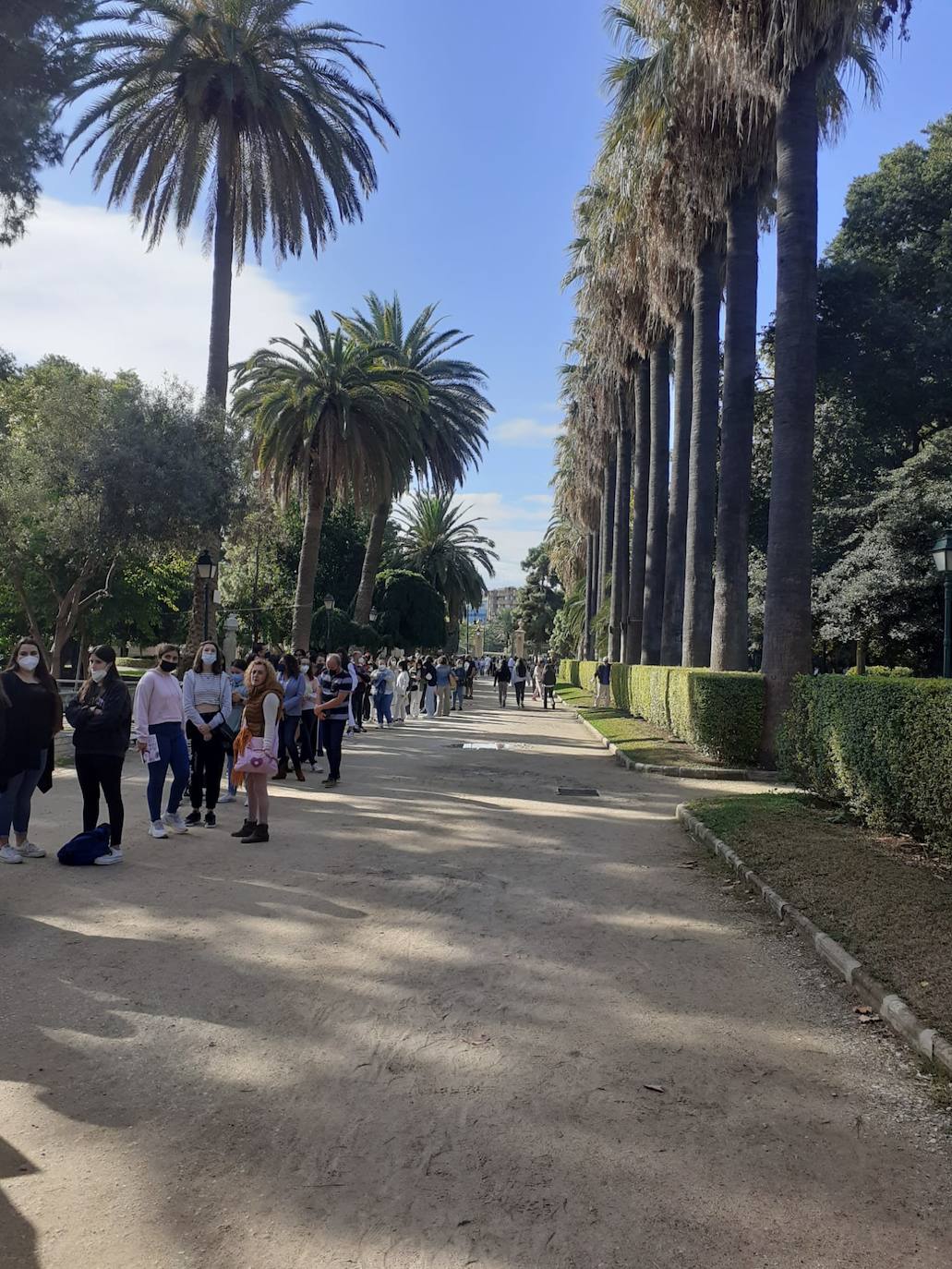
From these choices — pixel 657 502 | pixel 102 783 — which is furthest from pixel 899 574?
pixel 102 783

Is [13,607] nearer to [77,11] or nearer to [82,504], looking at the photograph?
[82,504]

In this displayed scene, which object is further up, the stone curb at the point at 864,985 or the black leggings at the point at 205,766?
the black leggings at the point at 205,766

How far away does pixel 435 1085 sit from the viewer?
3.95 meters

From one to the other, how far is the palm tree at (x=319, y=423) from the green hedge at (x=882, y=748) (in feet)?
64.2

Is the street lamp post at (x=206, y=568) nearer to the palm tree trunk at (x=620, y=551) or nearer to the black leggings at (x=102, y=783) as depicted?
the black leggings at (x=102, y=783)

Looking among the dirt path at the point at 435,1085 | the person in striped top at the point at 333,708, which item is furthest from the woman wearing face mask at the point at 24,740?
the person in striped top at the point at 333,708

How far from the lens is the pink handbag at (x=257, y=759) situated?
29.5 feet

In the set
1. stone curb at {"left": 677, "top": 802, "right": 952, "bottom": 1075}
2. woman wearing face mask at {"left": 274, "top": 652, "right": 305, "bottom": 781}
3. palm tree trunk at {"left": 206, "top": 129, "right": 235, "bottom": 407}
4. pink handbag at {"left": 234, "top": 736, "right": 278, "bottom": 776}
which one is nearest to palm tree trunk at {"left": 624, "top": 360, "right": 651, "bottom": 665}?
palm tree trunk at {"left": 206, "top": 129, "right": 235, "bottom": 407}

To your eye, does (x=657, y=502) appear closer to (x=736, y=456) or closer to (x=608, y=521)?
(x=736, y=456)

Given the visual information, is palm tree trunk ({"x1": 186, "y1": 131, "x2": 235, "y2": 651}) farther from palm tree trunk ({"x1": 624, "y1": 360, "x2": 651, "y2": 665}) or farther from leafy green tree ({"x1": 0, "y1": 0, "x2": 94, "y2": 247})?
palm tree trunk ({"x1": 624, "y1": 360, "x2": 651, "y2": 665})

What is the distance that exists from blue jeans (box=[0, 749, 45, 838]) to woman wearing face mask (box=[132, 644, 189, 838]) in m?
1.09

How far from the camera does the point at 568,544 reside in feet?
254

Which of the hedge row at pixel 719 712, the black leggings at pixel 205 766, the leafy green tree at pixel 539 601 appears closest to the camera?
the black leggings at pixel 205 766

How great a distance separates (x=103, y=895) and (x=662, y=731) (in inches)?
686
